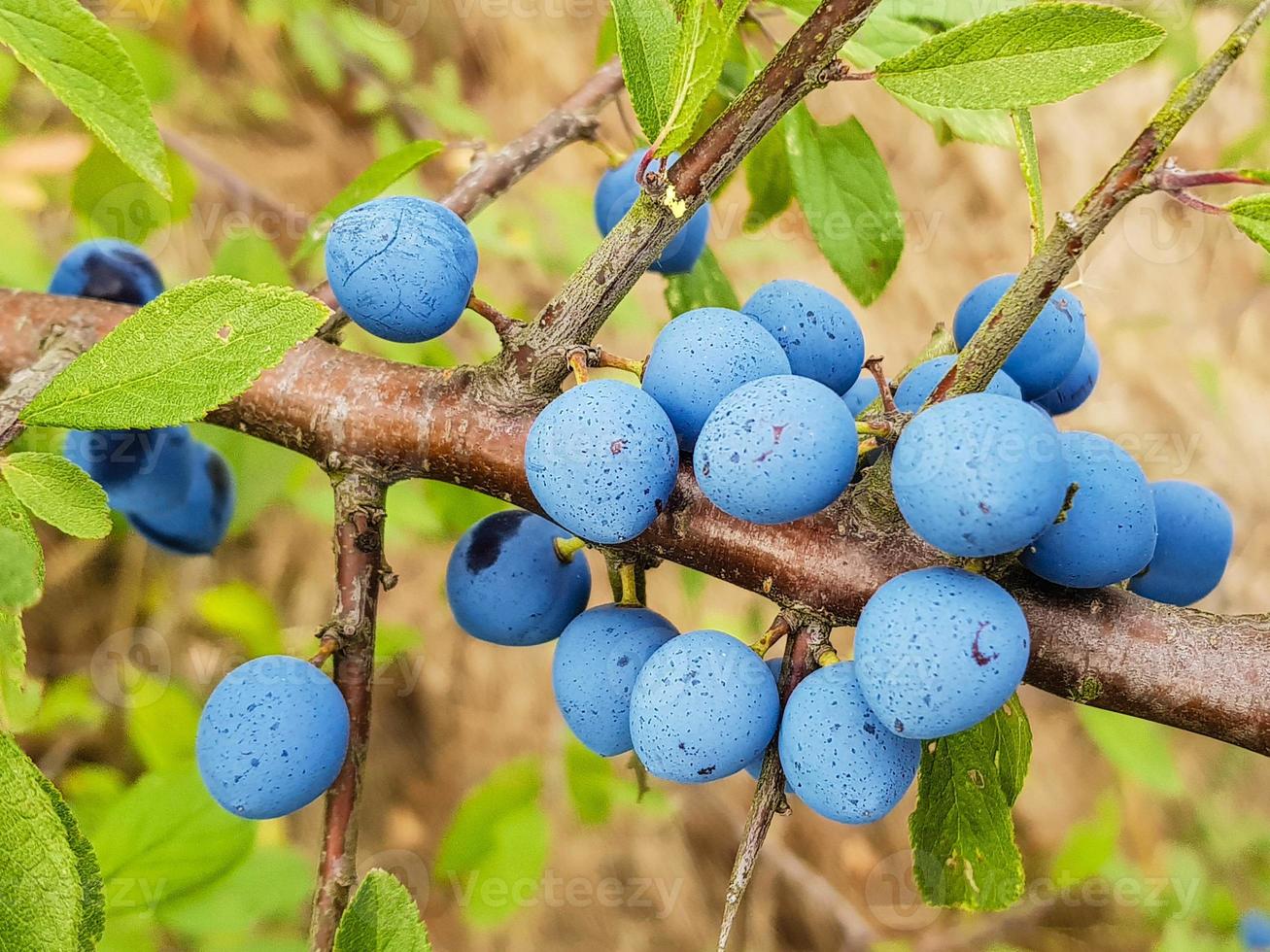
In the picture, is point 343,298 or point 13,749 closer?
point 13,749

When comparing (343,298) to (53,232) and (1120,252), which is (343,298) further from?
(1120,252)

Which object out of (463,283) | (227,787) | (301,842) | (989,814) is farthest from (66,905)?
(301,842)

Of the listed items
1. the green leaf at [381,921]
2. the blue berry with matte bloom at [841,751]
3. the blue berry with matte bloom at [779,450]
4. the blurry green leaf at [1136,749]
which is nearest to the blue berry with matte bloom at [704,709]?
the blue berry with matte bloom at [841,751]

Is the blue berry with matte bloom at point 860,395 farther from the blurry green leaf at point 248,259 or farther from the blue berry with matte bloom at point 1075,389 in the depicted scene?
the blurry green leaf at point 248,259

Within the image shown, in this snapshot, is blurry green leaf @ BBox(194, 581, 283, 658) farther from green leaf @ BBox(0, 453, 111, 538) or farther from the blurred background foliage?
green leaf @ BBox(0, 453, 111, 538)

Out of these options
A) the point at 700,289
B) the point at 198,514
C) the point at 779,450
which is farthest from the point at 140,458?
the point at 779,450

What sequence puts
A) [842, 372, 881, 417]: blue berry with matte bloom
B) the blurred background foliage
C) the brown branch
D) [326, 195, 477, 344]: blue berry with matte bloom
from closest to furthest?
[326, 195, 477, 344]: blue berry with matte bloom → the brown branch → [842, 372, 881, 417]: blue berry with matte bloom → the blurred background foliage

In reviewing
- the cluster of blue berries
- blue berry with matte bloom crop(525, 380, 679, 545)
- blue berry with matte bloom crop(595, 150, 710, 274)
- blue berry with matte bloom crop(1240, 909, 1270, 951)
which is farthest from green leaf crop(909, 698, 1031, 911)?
blue berry with matte bloom crop(1240, 909, 1270, 951)

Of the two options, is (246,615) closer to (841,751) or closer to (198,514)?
(198,514)
